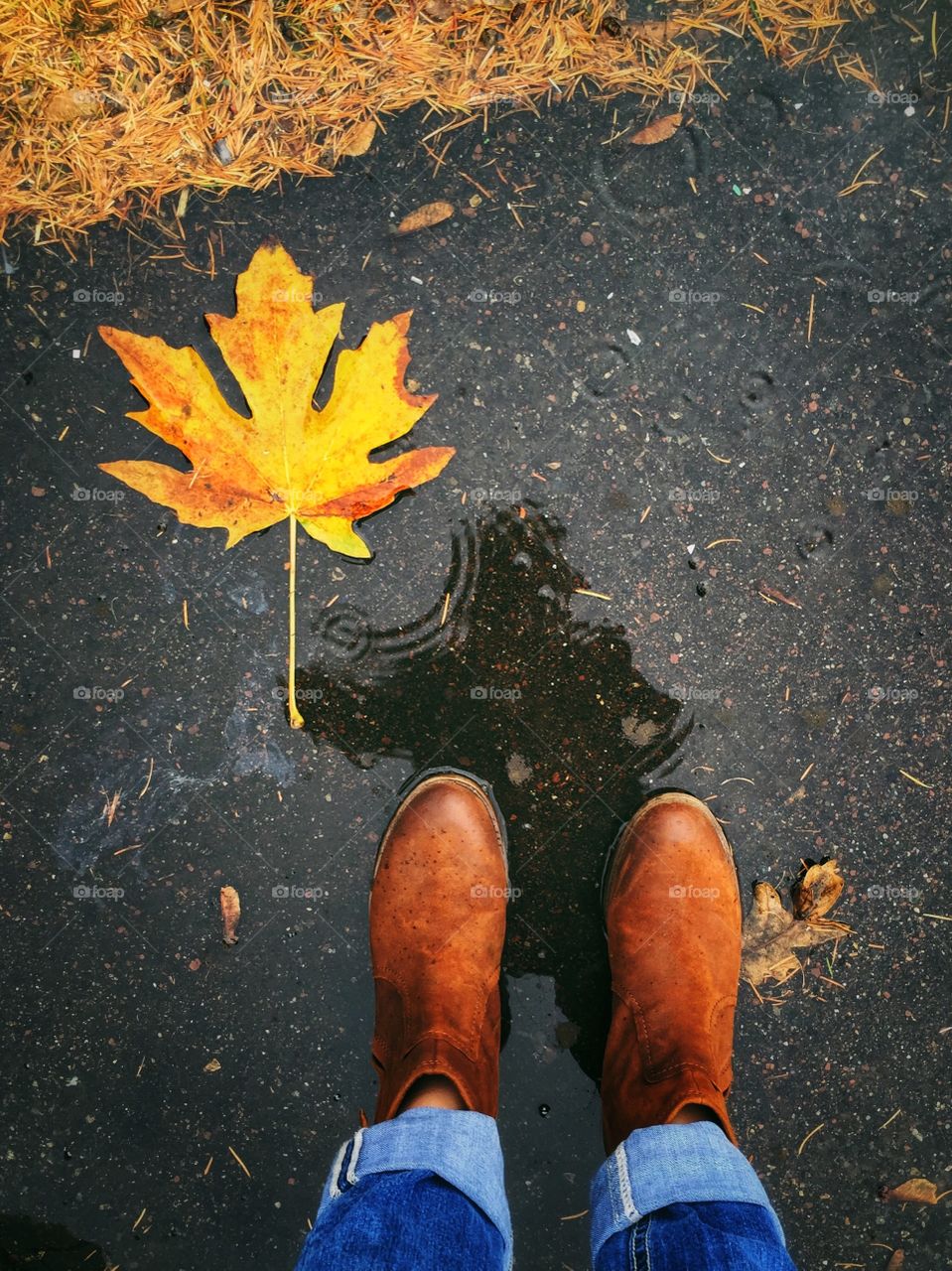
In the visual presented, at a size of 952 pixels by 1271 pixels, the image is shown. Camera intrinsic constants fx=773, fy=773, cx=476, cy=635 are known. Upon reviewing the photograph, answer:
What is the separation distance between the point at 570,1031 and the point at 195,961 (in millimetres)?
973

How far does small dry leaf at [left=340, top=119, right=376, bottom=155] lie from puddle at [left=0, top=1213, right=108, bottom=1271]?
9.16ft

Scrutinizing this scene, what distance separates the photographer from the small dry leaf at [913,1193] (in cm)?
200

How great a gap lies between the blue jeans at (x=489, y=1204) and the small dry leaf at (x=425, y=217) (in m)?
2.08

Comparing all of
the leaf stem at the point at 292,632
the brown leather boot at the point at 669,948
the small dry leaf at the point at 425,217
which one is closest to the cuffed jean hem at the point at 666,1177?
the brown leather boot at the point at 669,948

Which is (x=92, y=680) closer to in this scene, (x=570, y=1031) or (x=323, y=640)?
(x=323, y=640)

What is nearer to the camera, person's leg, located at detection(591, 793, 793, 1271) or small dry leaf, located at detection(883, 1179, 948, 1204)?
person's leg, located at detection(591, 793, 793, 1271)

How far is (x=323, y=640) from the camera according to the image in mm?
1961

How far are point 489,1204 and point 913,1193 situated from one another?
1239mm

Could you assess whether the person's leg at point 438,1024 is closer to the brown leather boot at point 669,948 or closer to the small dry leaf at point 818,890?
the brown leather boot at point 669,948

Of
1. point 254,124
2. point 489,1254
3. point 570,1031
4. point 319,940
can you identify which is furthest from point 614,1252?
point 254,124

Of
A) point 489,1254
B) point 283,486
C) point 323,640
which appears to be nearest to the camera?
point 489,1254

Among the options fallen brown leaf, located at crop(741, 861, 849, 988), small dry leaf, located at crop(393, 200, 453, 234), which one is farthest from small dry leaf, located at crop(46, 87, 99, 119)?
fallen brown leaf, located at crop(741, 861, 849, 988)

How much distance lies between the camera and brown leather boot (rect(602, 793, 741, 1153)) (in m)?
1.86

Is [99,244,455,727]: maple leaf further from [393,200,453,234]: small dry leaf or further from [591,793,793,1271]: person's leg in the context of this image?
[591,793,793,1271]: person's leg
